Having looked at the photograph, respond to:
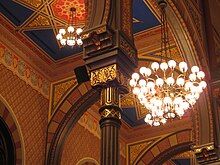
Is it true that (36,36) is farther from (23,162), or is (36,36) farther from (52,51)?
(23,162)

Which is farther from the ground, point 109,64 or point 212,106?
point 212,106

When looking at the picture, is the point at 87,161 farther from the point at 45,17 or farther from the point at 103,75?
the point at 103,75

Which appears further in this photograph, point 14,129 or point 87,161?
point 87,161

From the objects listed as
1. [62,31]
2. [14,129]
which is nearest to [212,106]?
[62,31]

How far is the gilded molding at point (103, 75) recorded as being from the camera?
19.5ft

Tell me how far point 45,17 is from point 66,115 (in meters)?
2.23

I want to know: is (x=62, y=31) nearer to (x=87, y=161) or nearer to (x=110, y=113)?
(x=87, y=161)

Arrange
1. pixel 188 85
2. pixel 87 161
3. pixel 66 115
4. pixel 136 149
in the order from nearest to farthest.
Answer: pixel 188 85 < pixel 66 115 < pixel 87 161 < pixel 136 149

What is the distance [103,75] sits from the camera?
5.98 m

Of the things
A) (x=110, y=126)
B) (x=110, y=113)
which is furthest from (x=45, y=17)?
(x=110, y=126)

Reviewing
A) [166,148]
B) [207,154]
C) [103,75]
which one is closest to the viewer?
[103,75]

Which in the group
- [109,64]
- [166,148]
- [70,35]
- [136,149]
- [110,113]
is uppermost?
[70,35]

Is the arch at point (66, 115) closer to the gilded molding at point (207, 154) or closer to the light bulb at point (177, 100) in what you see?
the light bulb at point (177, 100)

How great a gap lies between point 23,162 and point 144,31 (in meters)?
3.72
